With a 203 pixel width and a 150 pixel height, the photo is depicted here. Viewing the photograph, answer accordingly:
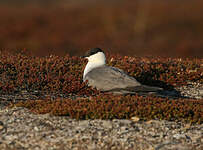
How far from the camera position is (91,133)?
6.89 m

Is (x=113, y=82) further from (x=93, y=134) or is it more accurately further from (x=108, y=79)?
(x=93, y=134)

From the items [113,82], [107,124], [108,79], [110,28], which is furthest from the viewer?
[110,28]

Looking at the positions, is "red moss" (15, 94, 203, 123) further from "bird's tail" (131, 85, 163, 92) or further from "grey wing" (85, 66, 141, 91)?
"grey wing" (85, 66, 141, 91)

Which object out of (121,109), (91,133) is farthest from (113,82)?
(91,133)

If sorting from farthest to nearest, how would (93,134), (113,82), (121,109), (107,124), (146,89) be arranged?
1. (113,82)
2. (146,89)
3. (121,109)
4. (107,124)
5. (93,134)

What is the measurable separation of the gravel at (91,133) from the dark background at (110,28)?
68.1 ft

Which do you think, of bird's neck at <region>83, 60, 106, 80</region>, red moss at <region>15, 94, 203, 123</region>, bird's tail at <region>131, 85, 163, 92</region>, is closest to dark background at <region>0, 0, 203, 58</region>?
bird's neck at <region>83, 60, 106, 80</region>

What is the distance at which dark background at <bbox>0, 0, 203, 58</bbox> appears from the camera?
29891mm

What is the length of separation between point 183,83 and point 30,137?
5981mm

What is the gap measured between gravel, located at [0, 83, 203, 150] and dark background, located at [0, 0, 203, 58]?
68.1 feet

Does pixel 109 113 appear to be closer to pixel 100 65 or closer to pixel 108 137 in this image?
pixel 108 137

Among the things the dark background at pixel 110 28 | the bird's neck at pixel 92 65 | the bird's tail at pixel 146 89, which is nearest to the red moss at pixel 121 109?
the bird's tail at pixel 146 89

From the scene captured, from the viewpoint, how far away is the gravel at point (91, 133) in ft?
21.6

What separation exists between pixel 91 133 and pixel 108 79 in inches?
116
